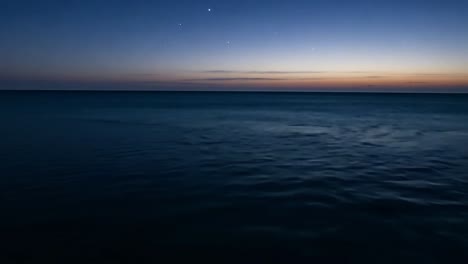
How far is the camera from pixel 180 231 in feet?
25.6

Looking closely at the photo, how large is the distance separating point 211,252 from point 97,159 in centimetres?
1147

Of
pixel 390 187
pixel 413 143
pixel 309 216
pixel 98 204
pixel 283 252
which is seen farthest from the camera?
pixel 413 143

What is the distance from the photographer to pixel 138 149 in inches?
760

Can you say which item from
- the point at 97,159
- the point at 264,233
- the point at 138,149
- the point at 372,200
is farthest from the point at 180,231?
the point at 138,149

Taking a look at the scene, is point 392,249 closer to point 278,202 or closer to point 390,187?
point 278,202

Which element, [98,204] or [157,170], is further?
[157,170]

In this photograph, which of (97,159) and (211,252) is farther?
(97,159)

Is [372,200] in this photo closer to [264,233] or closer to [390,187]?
[390,187]

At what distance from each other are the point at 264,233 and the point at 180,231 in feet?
7.15

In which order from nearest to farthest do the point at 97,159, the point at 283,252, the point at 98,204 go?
the point at 283,252 → the point at 98,204 → the point at 97,159

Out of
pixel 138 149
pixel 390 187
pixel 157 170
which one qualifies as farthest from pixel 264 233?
pixel 138 149

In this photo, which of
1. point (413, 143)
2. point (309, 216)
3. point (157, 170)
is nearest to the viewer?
point (309, 216)

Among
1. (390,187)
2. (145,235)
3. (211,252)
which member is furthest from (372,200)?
(145,235)

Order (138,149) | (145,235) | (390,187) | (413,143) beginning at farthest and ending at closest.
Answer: (413,143) → (138,149) → (390,187) → (145,235)
